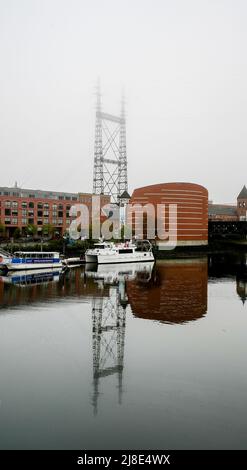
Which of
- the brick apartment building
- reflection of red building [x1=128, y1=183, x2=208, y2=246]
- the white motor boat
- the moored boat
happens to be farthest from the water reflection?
reflection of red building [x1=128, y1=183, x2=208, y2=246]

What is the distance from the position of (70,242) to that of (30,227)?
13088mm

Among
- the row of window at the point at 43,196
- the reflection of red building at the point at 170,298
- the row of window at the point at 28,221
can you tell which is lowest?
the reflection of red building at the point at 170,298

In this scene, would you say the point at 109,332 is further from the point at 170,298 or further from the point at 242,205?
the point at 242,205

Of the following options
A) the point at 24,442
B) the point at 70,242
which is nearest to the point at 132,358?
the point at 24,442

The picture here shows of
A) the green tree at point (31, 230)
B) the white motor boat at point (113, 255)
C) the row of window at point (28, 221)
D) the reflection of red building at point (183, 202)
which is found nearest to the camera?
the white motor boat at point (113, 255)

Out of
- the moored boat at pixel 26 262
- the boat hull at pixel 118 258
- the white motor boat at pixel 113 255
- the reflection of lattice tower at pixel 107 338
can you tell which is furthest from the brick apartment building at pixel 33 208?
the reflection of lattice tower at pixel 107 338

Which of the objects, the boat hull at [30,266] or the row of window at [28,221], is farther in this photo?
the row of window at [28,221]

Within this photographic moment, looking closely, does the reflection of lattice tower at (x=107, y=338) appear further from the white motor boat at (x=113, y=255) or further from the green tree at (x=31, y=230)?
the green tree at (x=31, y=230)

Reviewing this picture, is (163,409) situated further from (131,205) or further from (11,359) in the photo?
(131,205)

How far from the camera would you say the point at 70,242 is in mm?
93375

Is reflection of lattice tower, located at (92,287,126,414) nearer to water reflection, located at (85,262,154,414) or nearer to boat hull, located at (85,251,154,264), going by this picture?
water reflection, located at (85,262,154,414)

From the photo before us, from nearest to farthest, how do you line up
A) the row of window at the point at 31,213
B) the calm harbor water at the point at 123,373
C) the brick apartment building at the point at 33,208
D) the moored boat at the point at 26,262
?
the calm harbor water at the point at 123,373
the moored boat at the point at 26,262
the brick apartment building at the point at 33,208
the row of window at the point at 31,213

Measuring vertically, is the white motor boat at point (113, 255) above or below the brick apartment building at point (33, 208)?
below

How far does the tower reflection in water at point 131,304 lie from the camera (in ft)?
65.2
